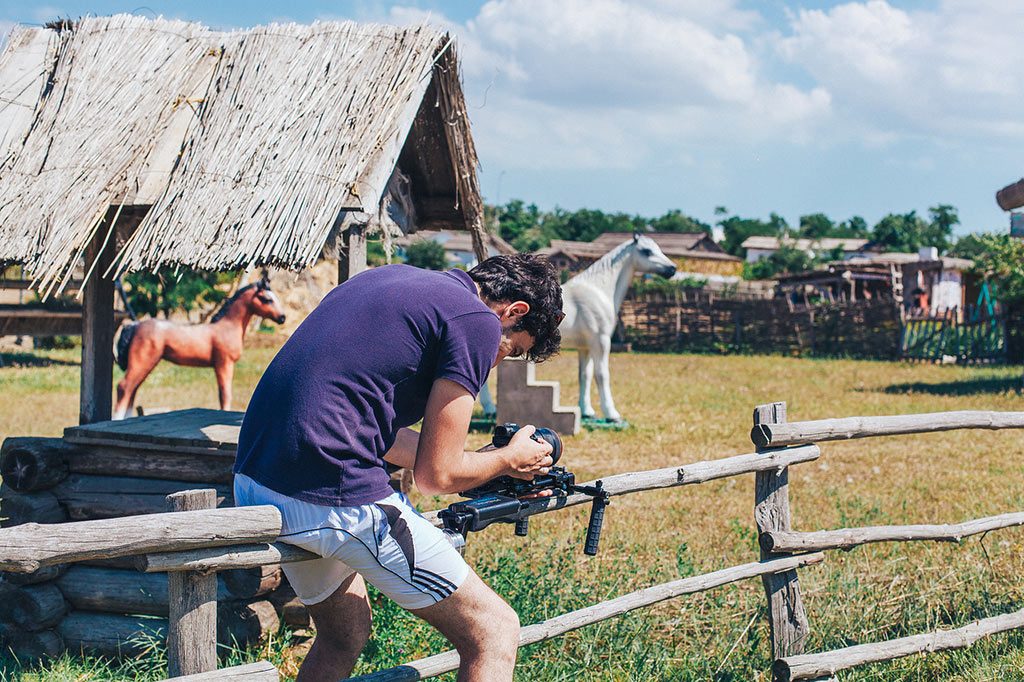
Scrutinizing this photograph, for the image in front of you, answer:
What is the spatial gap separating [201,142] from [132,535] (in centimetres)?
345

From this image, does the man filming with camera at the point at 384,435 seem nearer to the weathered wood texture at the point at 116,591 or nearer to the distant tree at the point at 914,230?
the weathered wood texture at the point at 116,591

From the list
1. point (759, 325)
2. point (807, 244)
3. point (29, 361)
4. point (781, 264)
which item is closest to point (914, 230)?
point (807, 244)

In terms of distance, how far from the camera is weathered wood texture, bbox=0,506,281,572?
7.48ft

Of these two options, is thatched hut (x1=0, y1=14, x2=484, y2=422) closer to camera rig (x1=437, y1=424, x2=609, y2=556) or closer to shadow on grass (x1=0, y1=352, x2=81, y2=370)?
camera rig (x1=437, y1=424, x2=609, y2=556)

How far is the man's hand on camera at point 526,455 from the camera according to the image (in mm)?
2846

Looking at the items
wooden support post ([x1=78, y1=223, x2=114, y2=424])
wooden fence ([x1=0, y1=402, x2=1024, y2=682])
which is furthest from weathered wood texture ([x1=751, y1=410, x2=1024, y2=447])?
wooden support post ([x1=78, y1=223, x2=114, y2=424])

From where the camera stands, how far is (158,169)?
209 inches

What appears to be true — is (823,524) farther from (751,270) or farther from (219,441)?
(751,270)

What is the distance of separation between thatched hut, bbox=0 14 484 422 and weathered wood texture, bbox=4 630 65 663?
1515 mm

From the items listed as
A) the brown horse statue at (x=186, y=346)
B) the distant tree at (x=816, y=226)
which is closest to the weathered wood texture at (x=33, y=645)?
the brown horse statue at (x=186, y=346)

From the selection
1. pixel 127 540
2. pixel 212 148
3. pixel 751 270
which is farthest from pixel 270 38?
pixel 751 270

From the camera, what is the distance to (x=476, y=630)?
2.68 m

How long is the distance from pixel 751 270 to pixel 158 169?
171 feet

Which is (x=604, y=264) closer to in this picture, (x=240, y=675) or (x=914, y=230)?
(x=240, y=675)
